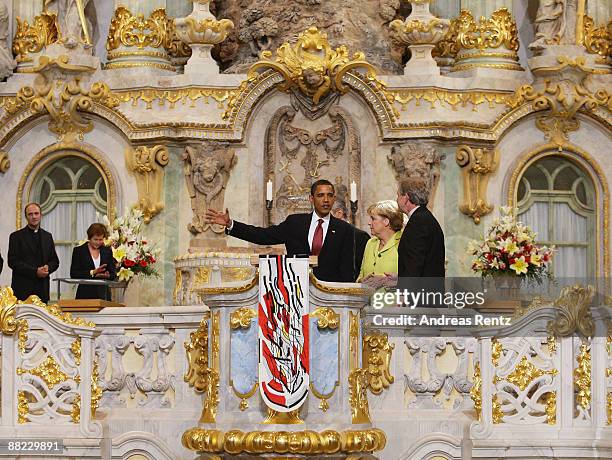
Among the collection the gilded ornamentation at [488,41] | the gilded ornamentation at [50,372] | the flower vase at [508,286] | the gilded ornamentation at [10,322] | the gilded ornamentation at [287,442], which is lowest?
the gilded ornamentation at [287,442]

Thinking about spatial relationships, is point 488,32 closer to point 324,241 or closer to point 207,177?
point 207,177

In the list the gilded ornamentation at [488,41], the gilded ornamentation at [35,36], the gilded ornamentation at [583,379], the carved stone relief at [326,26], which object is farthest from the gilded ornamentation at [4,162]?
the gilded ornamentation at [583,379]

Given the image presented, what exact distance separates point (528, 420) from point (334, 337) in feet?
7.32

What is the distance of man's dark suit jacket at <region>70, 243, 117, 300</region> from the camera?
25.3 meters

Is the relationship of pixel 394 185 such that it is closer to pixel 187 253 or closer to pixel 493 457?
pixel 187 253

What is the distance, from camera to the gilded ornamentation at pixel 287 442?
19.9m

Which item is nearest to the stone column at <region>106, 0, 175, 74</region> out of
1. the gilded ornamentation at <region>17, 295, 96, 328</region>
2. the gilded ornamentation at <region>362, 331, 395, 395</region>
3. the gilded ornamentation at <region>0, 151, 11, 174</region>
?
the gilded ornamentation at <region>0, 151, 11, 174</region>

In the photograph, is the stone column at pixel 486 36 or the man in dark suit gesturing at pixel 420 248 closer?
the man in dark suit gesturing at pixel 420 248

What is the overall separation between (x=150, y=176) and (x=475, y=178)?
4262 mm

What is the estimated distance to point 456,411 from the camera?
21.2 meters

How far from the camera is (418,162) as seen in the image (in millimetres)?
27766

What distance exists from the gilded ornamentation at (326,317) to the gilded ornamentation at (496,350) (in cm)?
179

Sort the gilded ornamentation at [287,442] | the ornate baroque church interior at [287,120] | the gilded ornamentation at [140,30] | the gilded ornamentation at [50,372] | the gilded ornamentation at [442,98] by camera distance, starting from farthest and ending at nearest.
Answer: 1. the gilded ornamentation at [140,30]
2. the gilded ornamentation at [442,98]
3. the ornate baroque church interior at [287,120]
4. the gilded ornamentation at [50,372]
5. the gilded ornamentation at [287,442]

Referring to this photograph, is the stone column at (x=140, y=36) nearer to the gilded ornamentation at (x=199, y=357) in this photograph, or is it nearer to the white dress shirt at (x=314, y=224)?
the white dress shirt at (x=314, y=224)
